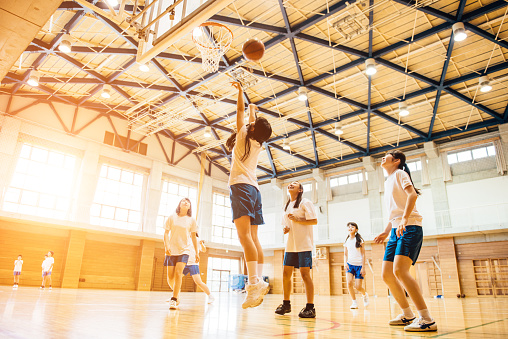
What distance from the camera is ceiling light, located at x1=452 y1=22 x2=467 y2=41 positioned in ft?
36.3

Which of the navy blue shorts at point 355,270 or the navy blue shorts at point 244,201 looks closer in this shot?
the navy blue shorts at point 244,201

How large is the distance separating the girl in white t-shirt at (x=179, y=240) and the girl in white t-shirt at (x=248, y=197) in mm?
2166

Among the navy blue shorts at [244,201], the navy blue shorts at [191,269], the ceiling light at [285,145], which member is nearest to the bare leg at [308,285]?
the navy blue shorts at [244,201]

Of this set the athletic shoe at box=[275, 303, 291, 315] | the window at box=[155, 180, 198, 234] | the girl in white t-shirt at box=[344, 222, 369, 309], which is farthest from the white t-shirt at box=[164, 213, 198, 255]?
the window at box=[155, 180, 198, 234]

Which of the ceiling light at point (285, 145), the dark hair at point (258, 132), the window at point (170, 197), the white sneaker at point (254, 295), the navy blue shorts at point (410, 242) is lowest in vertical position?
the white sneaker at point (254, 295)

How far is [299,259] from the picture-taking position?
4629 millimetres

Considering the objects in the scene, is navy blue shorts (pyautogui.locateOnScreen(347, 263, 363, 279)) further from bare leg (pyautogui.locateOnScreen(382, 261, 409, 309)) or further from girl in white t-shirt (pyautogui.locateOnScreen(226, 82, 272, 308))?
girl in white t-shirt (pyautogui.locateOnScreen(226, 82, 272, 308))

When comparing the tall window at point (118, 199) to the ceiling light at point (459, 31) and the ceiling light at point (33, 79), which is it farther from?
the ceiling light at point (459, 31)

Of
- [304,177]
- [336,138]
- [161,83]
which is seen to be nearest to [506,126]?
[336,138]

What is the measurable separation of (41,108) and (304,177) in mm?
16748

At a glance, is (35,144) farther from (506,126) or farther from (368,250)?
(506,126)

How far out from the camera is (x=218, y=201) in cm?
2506

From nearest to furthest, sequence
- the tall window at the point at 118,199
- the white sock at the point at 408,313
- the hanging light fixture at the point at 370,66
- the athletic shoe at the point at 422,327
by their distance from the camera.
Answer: the athletic shoe at the point at 422,327, the white sock at the point at 408,313, the hanging light fixture at the point at 370,66, the tall window at the point at 118,199

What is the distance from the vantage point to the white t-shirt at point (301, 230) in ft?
15.2
